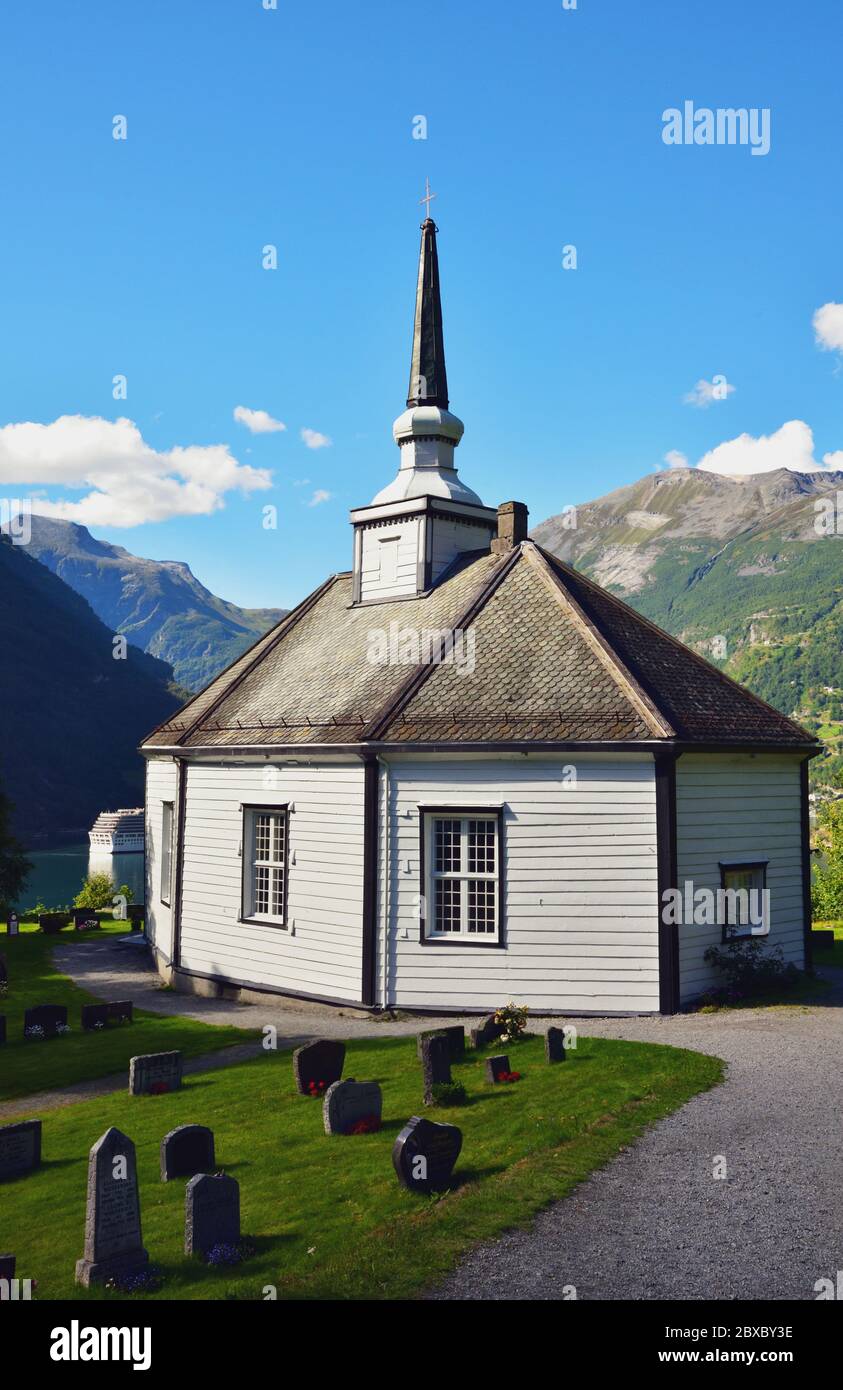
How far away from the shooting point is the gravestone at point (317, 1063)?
13523 mm

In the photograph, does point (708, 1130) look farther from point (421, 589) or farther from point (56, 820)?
point (56, 820)

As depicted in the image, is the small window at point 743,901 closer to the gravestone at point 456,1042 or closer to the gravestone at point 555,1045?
the gravestone at point 555,1045

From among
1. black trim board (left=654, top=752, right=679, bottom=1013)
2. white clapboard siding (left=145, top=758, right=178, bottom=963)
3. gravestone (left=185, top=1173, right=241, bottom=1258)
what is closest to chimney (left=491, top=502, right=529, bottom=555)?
black trim board (left=654, top=752, right=679, bottom=1013)

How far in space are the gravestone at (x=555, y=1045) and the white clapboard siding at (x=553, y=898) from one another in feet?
9.73

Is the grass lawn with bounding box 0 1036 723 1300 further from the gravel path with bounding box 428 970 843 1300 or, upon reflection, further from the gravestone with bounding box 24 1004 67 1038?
the gravestone with bounding box 24 1004 67 1038

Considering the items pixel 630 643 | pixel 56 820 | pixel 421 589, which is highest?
pixel 421 589

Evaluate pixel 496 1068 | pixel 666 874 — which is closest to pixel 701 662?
pixel 666 874

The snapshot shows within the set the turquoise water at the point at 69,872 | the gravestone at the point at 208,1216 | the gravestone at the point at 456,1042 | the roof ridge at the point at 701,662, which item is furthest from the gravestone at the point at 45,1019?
the turquoise water at the point at 69,872

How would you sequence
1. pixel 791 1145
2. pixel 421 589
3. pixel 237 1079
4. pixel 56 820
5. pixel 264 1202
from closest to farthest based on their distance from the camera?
pixel 264 1202 < pixel 791 1145 < pixel 237 1079 < pixel 421 589 < pixel 56 820

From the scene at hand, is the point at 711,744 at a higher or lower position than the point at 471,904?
higher
